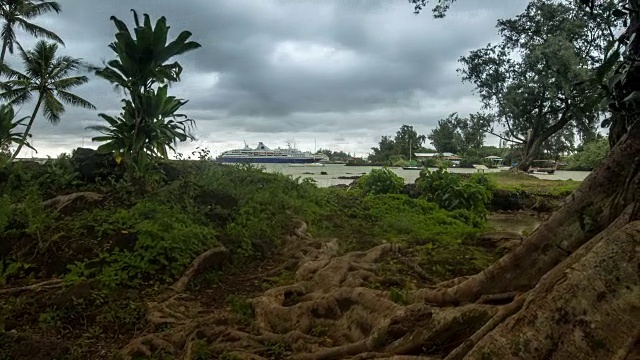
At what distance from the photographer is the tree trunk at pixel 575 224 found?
109 inches

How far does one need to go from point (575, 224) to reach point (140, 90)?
7.56 meters

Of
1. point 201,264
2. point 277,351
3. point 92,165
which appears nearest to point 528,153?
point 92,165

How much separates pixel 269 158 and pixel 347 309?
113 feet

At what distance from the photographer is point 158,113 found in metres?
8.17

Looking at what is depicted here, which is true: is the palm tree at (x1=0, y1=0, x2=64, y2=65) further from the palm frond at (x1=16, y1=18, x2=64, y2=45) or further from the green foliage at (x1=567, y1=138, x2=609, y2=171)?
the green foliage at (x1=567, y1=138, x2=609, y2=171)

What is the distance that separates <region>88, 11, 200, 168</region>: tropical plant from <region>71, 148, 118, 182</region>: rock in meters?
0.97

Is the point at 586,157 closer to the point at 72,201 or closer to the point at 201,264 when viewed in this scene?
the point at 201,264

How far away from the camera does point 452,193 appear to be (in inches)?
454

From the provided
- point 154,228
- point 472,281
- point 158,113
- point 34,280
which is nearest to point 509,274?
point 472,281

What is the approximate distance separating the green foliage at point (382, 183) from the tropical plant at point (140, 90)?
749cm

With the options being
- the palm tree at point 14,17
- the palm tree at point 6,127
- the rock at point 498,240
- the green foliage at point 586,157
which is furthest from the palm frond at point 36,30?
the green foliage at point 586,157

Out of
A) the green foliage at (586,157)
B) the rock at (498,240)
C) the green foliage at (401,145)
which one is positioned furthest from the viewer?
the green foliage at (401,145)

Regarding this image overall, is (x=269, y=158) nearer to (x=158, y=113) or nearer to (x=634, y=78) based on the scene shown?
(x=158, y=113)

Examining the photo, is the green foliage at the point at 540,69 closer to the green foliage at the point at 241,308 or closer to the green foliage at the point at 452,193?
the green foliage at the point at 452,193
